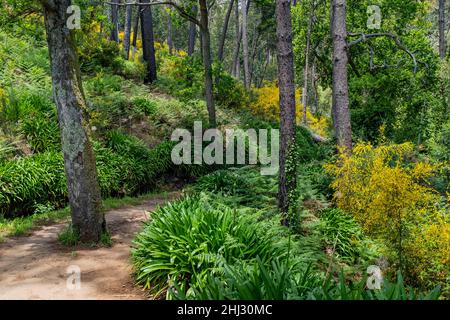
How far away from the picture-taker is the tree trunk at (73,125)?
6.25 m

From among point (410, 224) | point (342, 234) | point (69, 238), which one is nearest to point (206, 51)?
point (342, 234)

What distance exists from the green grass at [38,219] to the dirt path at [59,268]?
249mm

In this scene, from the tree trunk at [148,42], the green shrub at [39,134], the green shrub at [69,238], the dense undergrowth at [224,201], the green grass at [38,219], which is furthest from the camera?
the tree trunk at [148,42]

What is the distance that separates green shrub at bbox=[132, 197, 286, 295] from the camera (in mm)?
4895

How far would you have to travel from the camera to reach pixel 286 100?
733 cm

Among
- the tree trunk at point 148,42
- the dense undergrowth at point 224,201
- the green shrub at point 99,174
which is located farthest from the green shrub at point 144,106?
the tree trunk at point 148,42

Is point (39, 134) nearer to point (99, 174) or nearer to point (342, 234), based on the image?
point (99, 174)

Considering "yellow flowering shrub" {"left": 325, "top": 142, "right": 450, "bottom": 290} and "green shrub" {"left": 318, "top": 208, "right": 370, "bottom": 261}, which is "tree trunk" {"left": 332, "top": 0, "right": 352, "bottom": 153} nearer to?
"green shrub" {"left": 318, "top": 208, "right": 370, "bottom": 261}

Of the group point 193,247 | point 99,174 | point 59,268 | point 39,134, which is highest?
point 39,134

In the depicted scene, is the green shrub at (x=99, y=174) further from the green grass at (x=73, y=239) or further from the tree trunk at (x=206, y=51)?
the green grass at (x=73, y=239)

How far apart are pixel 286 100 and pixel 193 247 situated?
350 centimetres

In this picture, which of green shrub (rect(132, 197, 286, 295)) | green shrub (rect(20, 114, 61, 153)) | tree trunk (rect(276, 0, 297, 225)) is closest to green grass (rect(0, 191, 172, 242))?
green shrub (rect(20, 114, 61, 153))

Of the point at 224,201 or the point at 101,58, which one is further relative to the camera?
the point at 101,58

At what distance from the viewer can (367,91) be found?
17562 millimetres
